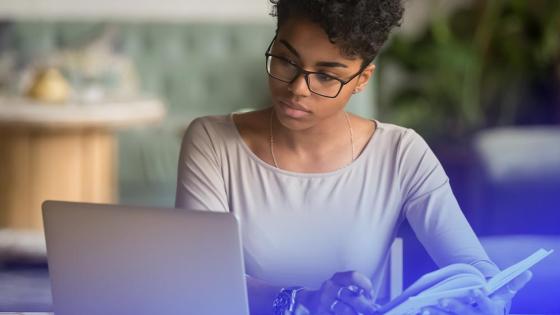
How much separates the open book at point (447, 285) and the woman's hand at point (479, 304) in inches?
0.4

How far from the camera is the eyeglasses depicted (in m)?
Answer: 1.61

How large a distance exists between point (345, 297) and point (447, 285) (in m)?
0.15

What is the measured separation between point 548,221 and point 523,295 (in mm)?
2469

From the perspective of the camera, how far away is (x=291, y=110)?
1641mm

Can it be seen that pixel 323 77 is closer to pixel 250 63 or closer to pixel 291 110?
pixel 291 110

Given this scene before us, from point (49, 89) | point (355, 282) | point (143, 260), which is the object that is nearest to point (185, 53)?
point (49, 89)

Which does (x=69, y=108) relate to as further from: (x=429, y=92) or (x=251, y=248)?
(x=251, y=248)

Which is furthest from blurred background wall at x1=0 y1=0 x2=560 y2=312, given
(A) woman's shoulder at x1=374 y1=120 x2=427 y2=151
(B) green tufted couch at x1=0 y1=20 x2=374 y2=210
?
(A) woman's shoulder at x1=374 y1=120 x2=427 y2=151

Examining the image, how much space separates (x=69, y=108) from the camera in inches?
176

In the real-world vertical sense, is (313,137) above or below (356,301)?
above

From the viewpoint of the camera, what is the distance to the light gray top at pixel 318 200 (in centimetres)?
178

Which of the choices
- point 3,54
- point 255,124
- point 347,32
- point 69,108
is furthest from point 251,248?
point 3,54

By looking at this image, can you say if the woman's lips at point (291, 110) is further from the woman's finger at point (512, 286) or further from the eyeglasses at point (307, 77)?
the woman's finger at point (512, 286)

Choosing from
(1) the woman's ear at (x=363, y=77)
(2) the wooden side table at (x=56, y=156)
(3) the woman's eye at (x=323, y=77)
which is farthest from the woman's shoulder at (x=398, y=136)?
(2) the wooden side table at (x=56, y=156)
